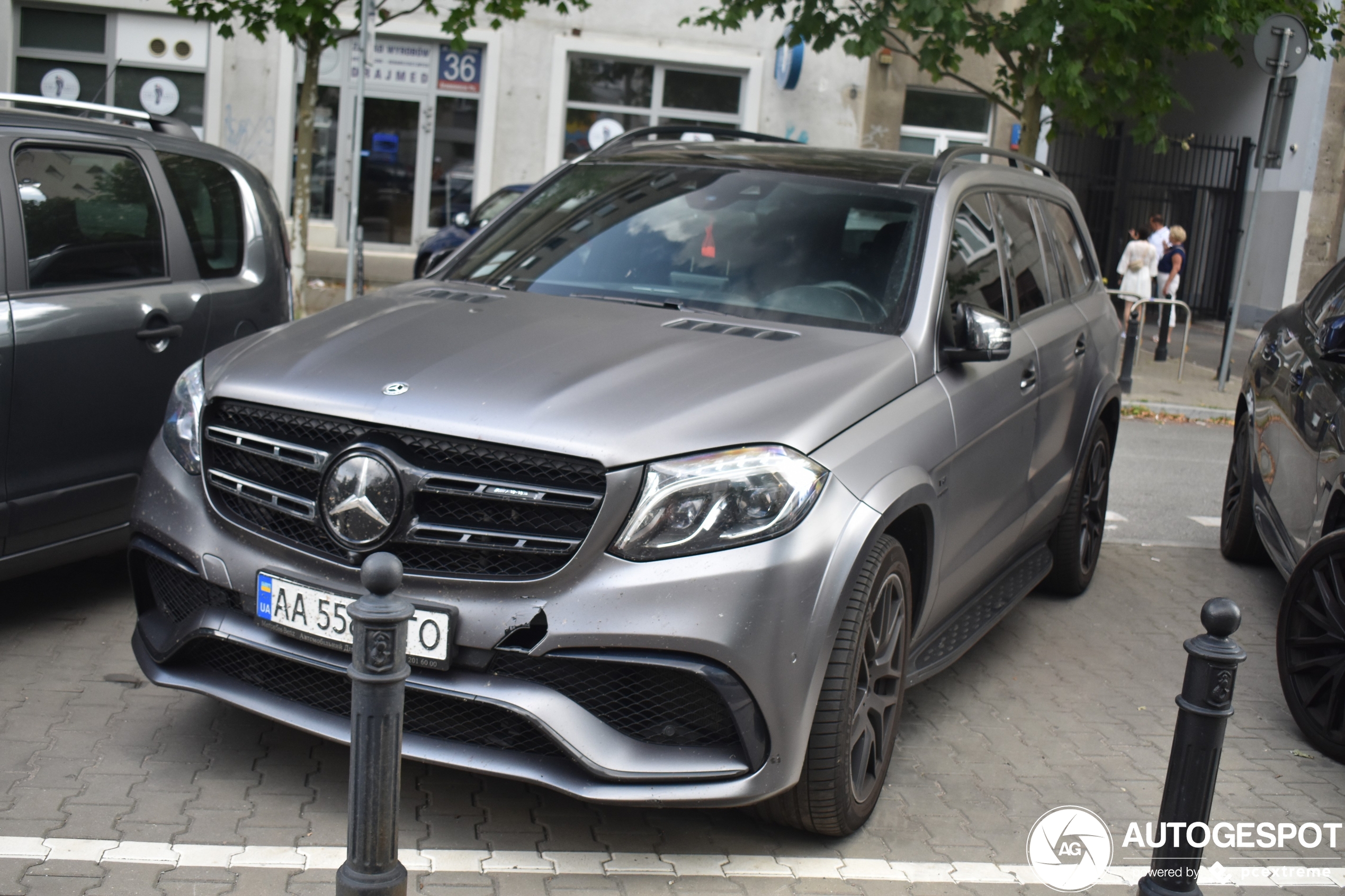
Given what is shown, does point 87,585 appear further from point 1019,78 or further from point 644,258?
point 1019,78

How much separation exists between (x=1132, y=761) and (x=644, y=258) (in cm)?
229

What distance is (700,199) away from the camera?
477 cm

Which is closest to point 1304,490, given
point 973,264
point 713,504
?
point 973,264

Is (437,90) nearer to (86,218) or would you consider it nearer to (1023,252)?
(86,218)

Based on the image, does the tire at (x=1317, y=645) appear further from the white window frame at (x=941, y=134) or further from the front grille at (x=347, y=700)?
the white window frame at (x=941, y=134)

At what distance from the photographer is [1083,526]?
6.34 metres

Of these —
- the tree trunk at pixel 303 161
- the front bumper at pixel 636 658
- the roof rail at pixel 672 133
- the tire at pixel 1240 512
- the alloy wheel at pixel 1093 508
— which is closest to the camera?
the front bumper at pixel 636 658

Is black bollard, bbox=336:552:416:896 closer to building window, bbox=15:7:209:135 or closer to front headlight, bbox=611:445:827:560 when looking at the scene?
front headlight, bbox=611:445:827:560

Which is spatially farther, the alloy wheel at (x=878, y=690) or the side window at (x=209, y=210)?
the side window at (x=209, y=210)

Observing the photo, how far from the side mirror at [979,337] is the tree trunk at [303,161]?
1043 cm

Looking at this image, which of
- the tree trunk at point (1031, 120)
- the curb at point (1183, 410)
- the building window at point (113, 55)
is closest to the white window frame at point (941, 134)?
the tree trunk at point (1031, 120)

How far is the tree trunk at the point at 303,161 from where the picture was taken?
13.4m

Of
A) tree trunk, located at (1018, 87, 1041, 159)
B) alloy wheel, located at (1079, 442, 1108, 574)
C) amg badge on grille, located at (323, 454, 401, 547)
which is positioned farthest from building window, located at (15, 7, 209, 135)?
amg badge on grille, located at (323, 454, 401, 547)

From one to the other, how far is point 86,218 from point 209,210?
0.67 meters
